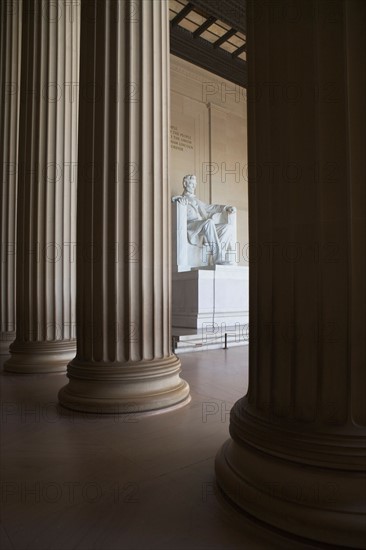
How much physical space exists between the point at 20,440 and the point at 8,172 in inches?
236

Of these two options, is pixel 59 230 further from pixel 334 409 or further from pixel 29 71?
pixel 334 409

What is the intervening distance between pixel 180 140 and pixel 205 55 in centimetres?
362

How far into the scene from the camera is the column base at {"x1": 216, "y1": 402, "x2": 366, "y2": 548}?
5.69 feet

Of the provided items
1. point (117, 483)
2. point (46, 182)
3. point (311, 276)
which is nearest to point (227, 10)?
point (46, 182)

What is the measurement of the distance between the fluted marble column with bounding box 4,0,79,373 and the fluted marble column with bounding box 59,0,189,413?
1761mm

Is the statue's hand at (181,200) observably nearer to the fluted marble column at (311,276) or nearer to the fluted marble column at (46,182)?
the fluted marble column at (46,182)

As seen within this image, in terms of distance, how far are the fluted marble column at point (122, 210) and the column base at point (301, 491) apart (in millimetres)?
1814

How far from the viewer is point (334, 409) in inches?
75.9

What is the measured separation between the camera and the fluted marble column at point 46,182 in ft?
18.5

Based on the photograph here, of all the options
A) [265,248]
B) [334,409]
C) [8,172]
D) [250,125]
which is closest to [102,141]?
[250,125]

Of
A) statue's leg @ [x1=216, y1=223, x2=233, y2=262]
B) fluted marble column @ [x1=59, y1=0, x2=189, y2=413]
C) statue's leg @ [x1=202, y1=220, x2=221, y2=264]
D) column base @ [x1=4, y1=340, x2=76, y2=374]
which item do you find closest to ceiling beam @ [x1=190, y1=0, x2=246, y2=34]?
statue's leg @ [x1=216, y1=223, x2=233, y2=262]

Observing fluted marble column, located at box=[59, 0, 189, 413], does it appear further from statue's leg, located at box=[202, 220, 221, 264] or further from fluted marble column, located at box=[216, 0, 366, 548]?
statue's leg, located at box=[202, 220, 221, 264]

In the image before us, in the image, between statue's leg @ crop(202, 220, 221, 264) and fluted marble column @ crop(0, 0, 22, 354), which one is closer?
fluted marble column @ crop(0, 0, 22, 354)

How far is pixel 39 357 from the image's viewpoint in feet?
17.9
